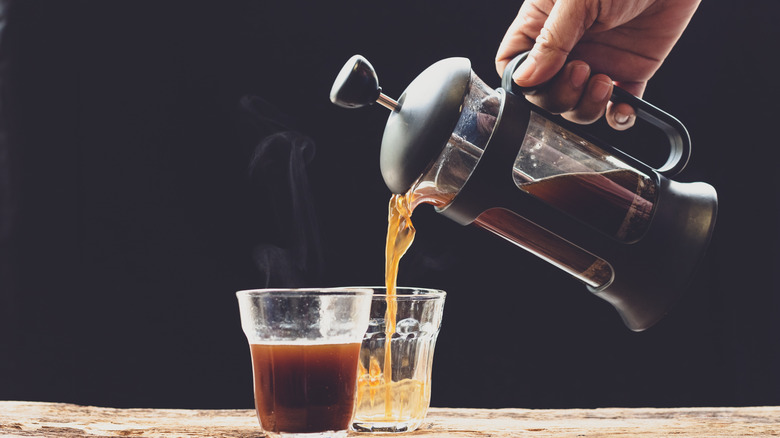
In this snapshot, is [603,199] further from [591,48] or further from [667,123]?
[591,48]

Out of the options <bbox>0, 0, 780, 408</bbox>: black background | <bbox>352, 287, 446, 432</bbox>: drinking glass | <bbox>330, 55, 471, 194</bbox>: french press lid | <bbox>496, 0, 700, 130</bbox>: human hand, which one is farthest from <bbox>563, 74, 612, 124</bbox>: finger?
<bbox>0, 0, 780, 408</bbox>: black background

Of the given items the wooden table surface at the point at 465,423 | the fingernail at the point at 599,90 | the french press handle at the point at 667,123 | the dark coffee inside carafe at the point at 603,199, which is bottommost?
the wooden table surface at the point at 465,423

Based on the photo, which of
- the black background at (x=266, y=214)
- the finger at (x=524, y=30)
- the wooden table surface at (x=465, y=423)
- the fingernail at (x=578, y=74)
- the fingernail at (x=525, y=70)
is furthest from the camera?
the black background at (x=266, y=214)

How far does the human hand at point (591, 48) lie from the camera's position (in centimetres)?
116

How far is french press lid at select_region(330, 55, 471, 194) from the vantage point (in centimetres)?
94

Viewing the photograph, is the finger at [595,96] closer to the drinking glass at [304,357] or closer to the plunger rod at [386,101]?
the plunger rod at [386,101]

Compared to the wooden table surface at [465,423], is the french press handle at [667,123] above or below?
above

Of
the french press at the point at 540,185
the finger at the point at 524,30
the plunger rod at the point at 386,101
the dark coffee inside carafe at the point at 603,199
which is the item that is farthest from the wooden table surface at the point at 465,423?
the finger at the point at 524,30

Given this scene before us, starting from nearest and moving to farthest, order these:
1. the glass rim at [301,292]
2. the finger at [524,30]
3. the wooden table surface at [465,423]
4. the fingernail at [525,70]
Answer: the glass rim at [301,292] < the wooden table surface at [465,423] < the fingernail at [525,70] < the finger at [524,30]

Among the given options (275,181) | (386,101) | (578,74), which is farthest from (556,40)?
(275,181)

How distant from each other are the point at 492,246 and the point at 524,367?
1.11 ft

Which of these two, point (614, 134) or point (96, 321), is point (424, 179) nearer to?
point (614, 134)

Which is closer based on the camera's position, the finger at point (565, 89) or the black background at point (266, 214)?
the finger at point (565, 89)

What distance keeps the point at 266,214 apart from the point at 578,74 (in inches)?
38.3
